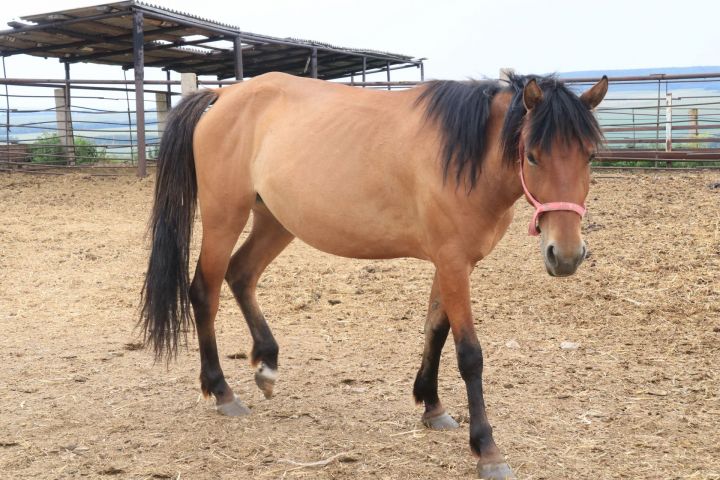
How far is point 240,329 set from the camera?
16.9 ft

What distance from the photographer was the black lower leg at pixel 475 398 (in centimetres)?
294

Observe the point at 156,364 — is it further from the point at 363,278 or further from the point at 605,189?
the point at 605,189

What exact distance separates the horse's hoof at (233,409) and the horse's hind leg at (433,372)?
95 cm

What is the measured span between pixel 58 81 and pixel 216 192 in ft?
34.0

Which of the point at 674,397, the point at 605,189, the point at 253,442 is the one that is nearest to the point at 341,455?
the point at 253,442

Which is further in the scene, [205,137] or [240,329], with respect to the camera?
[240,329]

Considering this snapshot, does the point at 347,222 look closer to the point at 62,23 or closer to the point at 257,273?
the point at 257,273

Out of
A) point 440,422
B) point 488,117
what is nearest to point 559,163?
point 488,117

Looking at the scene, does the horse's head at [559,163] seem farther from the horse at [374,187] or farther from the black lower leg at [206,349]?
the black lower leg at [206,349]

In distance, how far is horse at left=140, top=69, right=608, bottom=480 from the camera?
2.67m

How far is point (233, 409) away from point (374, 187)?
1.43 metres

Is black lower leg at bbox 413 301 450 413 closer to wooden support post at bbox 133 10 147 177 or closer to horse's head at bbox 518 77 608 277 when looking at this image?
horse's head at bbox 518 77 608 277

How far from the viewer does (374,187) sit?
3.27m

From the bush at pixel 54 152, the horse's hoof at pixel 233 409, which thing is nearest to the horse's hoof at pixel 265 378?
the horse's hoof at pixel 233 409
